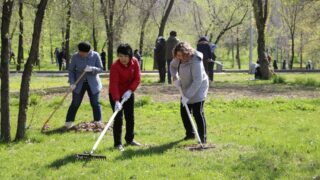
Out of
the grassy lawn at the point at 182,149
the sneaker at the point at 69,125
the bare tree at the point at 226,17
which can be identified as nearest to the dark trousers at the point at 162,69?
Result: the grassy lawn at the point at 182,149

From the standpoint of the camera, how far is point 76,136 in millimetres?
9961

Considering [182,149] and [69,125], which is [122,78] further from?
[69,125]

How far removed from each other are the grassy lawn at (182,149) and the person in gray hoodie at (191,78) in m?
0.57

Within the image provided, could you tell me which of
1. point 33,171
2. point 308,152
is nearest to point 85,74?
point 33,171

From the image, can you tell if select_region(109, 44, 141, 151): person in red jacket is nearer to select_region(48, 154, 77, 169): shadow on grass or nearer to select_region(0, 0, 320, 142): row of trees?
select_region(48, 154, 77, 169): shadow on grass

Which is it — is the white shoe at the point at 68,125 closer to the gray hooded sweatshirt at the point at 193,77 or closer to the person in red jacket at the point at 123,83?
the person in red jacket at the point at 123,83

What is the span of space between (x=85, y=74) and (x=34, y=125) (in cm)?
187

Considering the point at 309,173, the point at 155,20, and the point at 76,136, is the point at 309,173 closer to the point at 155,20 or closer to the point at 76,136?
the point at 76,136

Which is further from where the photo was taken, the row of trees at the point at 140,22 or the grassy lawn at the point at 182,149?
the row of trees at the point at 140,22

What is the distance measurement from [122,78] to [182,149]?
1.50 m

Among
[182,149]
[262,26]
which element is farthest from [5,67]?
[262,26]

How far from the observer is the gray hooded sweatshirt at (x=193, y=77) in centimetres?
854

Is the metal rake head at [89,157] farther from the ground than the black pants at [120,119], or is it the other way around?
the black pants at [120,119]

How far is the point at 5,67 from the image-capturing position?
30.8 feet
